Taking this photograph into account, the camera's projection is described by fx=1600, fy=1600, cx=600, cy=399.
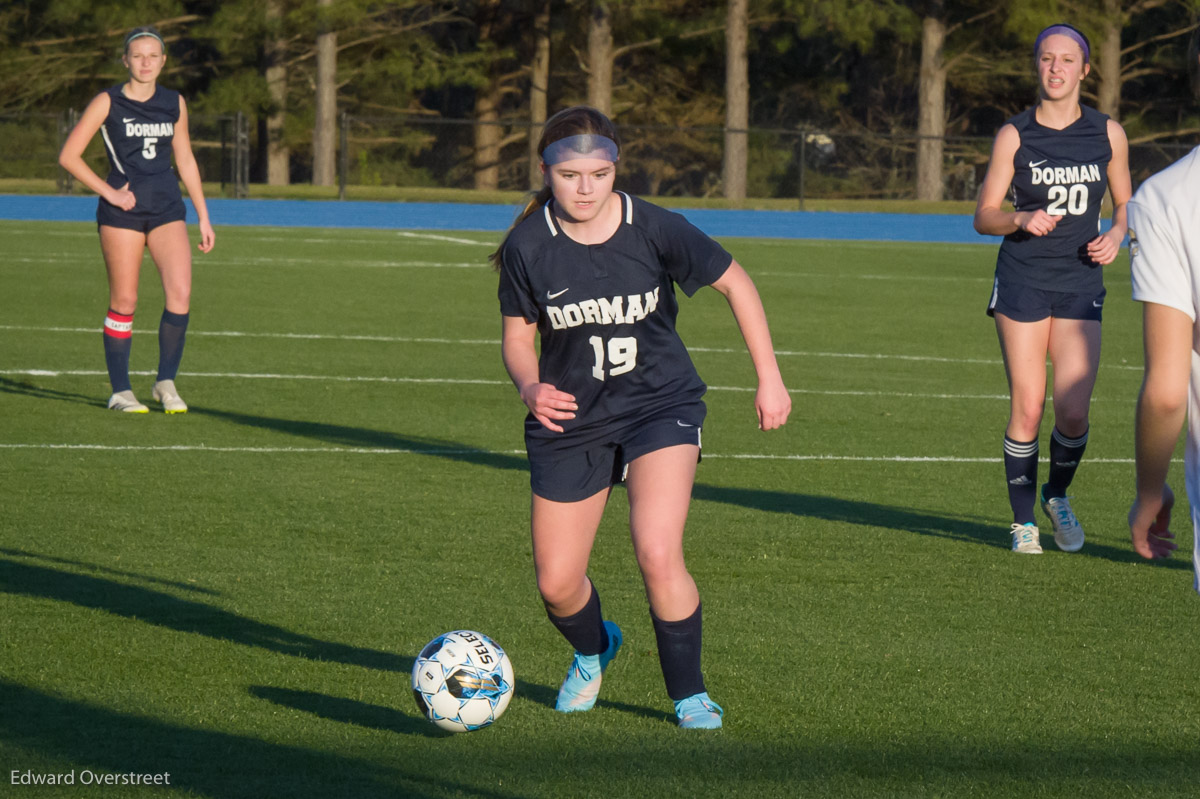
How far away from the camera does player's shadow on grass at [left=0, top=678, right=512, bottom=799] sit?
4023 millimetres

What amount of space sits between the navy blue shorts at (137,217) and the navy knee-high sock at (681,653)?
19.8 ft

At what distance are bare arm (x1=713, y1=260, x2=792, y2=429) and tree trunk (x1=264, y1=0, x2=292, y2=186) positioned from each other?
133 ft

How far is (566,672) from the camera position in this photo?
5020 millimetres

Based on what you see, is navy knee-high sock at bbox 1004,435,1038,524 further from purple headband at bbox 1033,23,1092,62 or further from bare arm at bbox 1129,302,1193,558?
bare arm at bbox 1129,302,1193,558

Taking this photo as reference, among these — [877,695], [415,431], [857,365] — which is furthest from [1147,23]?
[877,695]

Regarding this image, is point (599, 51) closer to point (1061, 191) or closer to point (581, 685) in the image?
point (1061, 191)

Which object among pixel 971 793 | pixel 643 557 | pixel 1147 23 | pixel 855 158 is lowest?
pixel 971 793

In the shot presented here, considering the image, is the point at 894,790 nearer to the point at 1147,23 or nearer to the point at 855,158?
the point at 855,158

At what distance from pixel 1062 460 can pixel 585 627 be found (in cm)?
309

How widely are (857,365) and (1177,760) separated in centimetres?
867

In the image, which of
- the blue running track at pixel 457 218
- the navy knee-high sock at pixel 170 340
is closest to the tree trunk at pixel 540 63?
the blue running track at pixel 457 218

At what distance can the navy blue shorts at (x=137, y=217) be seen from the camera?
9.55m

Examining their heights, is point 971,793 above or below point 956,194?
below

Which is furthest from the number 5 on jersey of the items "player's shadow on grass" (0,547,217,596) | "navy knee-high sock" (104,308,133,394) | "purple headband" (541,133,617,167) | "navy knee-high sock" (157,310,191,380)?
"navy knee-high sock" (104,308,133,394)
